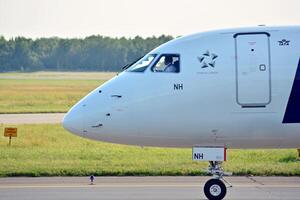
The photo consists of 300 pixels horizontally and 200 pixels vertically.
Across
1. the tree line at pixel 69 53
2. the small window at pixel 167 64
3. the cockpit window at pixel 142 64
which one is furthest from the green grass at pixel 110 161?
the tree line at pixel 69 53

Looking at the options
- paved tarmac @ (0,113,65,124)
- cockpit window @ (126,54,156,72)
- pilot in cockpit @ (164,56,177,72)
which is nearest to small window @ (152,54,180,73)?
pilot in cockpit @ (164,56,177,72)

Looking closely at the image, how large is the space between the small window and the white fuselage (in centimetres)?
8

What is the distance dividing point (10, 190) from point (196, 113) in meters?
5.67

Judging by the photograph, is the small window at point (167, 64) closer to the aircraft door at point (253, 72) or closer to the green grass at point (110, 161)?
the aircraft door at point (253, 72)

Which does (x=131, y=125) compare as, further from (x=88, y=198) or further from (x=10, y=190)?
(x=10, y=190)

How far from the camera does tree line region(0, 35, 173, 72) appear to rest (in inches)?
6422

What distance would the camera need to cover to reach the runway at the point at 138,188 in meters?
16.6

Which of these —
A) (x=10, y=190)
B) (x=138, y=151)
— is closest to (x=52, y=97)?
(x=138, y=151)

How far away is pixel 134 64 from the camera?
14578mm

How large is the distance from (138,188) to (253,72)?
516 cm

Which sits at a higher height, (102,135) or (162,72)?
(162,72)

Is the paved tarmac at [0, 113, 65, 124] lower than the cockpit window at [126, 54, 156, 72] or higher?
lower

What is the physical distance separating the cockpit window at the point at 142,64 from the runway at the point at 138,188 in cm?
323

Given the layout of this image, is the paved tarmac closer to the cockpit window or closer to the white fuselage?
the cockpit window
